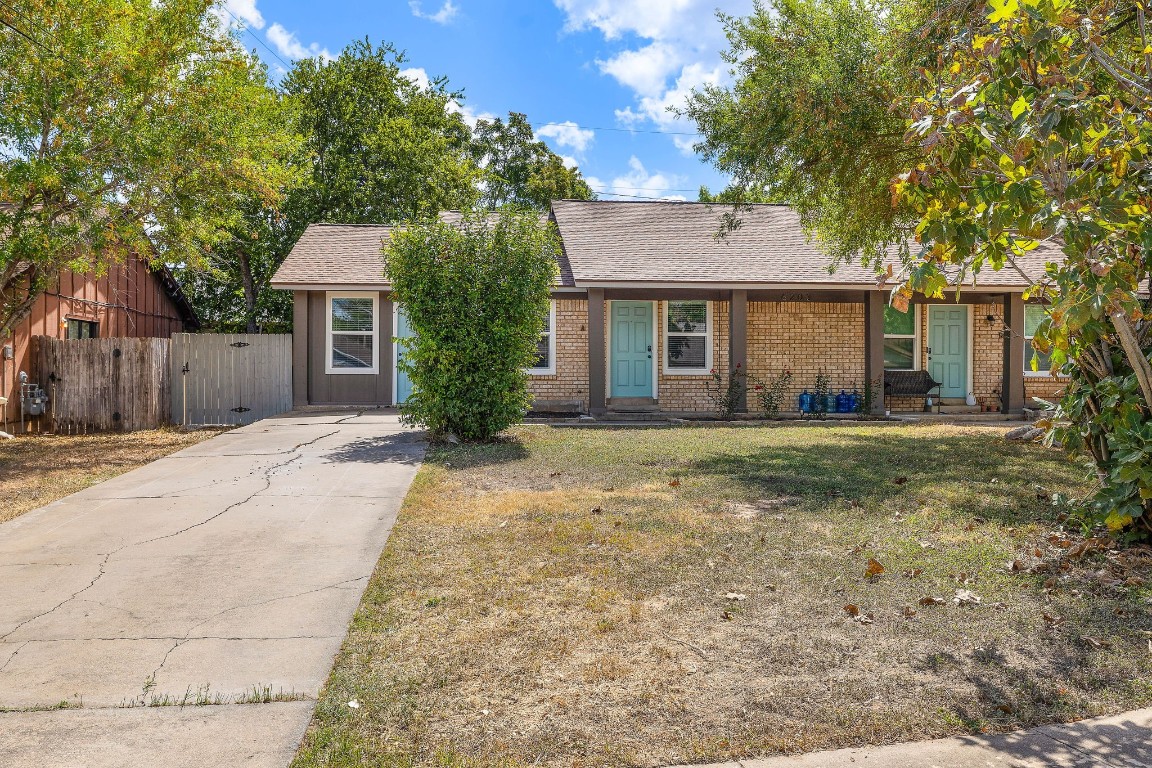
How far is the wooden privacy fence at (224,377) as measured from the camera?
16.6m

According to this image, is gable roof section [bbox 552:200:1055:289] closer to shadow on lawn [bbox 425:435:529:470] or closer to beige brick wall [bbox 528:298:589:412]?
beige brick wall [bbox 528:298:589:412]

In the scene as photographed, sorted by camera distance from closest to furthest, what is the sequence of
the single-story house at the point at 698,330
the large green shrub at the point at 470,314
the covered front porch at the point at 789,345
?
1. the large green shrub at the point at 470,314
2. the single-story house at the point at 698,330
3. the covered front porch at the point at 789,345

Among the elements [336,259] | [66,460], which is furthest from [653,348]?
[66,460]

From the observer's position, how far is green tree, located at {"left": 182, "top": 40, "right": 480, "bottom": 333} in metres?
28.6

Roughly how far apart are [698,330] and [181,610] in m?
14.5

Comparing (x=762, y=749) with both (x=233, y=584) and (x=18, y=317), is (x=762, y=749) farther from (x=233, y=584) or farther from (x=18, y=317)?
(x=18, y=317)

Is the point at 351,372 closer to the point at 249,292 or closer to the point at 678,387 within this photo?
the point at 678,387

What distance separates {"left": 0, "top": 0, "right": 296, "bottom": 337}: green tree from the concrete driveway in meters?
4.63

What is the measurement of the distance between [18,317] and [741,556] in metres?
13.3

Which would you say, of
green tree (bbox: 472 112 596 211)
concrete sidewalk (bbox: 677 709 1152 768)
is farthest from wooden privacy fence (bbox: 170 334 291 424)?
green tree (bbox: 472 112 596 211)

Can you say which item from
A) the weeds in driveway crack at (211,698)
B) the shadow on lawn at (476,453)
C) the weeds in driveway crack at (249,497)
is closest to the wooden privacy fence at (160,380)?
the weeds in driveway crack at (249,497)

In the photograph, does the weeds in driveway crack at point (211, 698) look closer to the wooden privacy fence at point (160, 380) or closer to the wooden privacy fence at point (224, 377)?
the wooden privacy fence at point (160, 380)

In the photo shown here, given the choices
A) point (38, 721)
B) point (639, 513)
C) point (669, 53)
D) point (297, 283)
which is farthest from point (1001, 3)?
point (669, 53)

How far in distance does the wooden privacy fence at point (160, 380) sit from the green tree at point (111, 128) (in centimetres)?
250
